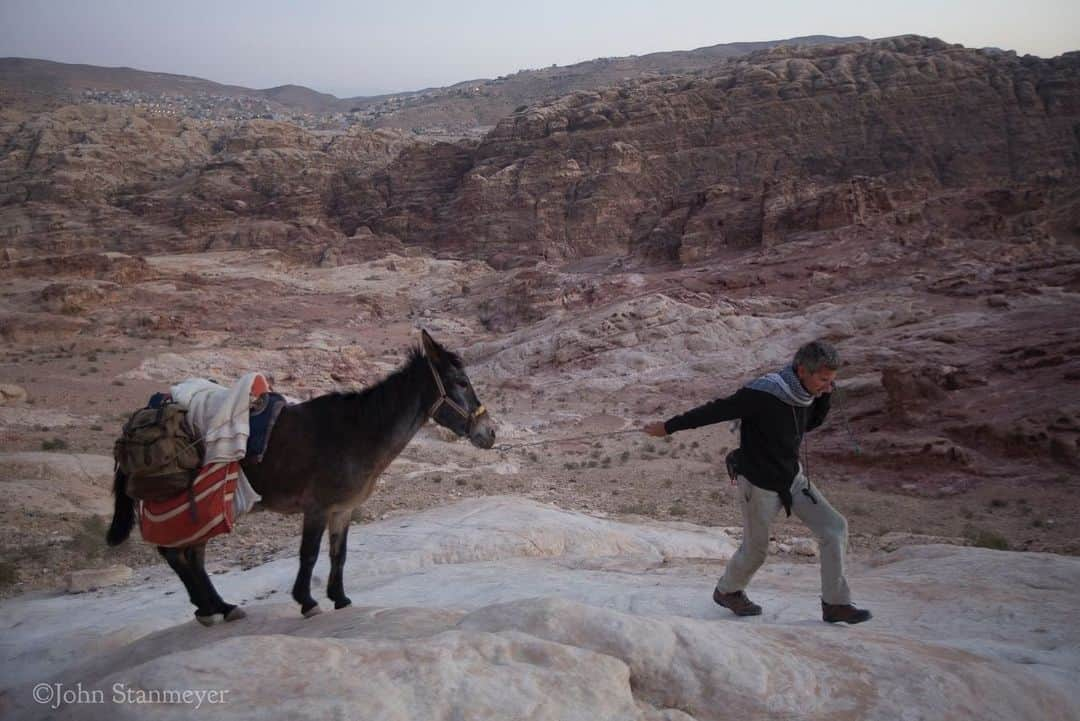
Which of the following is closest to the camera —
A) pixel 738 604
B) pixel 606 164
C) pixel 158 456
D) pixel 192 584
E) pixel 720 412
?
pixel 158 456

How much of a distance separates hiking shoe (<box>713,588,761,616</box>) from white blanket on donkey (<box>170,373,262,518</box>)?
3.15 m

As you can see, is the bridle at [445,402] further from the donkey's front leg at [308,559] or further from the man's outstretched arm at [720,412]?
the man's outstretched arm at [720,412]

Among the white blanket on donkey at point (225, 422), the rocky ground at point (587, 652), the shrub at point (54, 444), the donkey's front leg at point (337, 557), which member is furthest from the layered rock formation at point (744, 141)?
the white blanket on donkey at point (225, 422)

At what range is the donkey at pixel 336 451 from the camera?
478 cm

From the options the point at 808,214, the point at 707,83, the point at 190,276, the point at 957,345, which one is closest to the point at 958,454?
the point at 957,345

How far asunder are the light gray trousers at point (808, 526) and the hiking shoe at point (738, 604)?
0.13 metres

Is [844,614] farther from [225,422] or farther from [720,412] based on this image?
[225,422]

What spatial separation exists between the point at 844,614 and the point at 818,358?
160cm

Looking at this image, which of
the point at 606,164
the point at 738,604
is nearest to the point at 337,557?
the point at 738,604

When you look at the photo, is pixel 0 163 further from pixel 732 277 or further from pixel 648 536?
pixel 648 536

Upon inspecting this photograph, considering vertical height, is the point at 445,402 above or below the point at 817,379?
below

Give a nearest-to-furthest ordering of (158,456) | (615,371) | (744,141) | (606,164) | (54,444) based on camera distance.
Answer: (158,456) < (54,444) < (615,371) < (606,164) < (744,141)

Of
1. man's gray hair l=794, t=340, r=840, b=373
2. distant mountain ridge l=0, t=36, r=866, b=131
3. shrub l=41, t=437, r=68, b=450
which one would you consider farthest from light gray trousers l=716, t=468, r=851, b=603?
distant mountain ridge l=0, t=36, r=866, b=131

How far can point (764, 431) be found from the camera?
483cm
